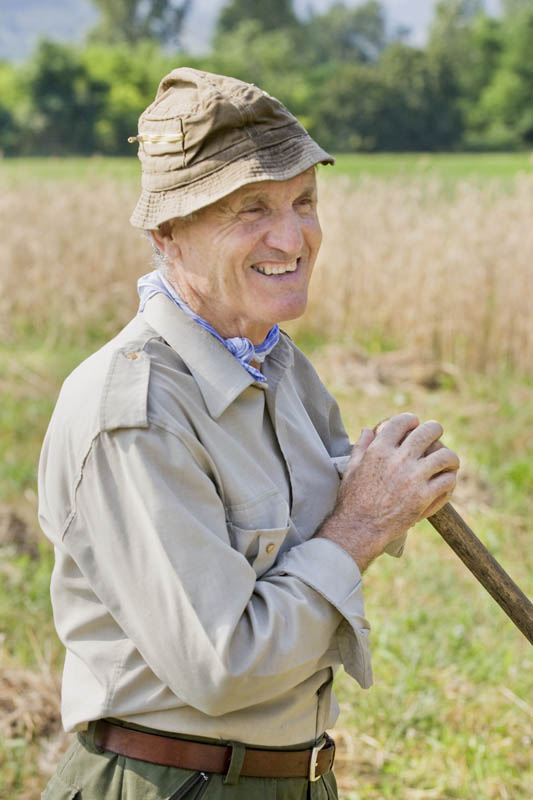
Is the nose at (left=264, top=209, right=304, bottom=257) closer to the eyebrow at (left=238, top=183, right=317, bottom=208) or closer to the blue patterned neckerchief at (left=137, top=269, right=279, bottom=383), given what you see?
the eyebrow at (left=238, top=183, right=317, bottom=208)

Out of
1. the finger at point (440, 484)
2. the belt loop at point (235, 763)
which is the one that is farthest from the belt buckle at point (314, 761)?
the finger at point (440, 484)

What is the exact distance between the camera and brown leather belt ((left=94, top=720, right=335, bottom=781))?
1439 millimetres

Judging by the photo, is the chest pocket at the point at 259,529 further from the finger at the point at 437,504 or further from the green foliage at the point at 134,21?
the green foliage at the point at 134,21

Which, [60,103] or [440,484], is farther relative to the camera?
[60,103]

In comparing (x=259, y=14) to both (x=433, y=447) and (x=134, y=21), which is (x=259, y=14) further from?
(x=433, y=447)

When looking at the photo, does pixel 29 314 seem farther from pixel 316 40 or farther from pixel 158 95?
pixel 316 40

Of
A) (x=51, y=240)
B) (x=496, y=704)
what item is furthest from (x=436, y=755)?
(x=51, y=240)

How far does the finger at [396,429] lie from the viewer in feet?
5.19

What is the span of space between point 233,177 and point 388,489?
1.78ft

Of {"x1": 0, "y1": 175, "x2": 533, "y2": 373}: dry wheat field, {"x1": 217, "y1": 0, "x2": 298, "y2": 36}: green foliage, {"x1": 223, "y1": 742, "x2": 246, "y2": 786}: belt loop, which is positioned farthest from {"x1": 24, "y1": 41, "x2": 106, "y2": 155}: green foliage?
{"x1": 223, "y1": 742, "x2": 246, "y2": 786}: belt loop

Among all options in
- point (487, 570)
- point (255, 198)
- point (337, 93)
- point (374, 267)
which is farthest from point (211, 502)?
point (337, 93)

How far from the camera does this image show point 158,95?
5.00 feet

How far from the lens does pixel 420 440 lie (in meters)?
1.56

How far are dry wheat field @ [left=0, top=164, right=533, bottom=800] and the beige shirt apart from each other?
160 cm
